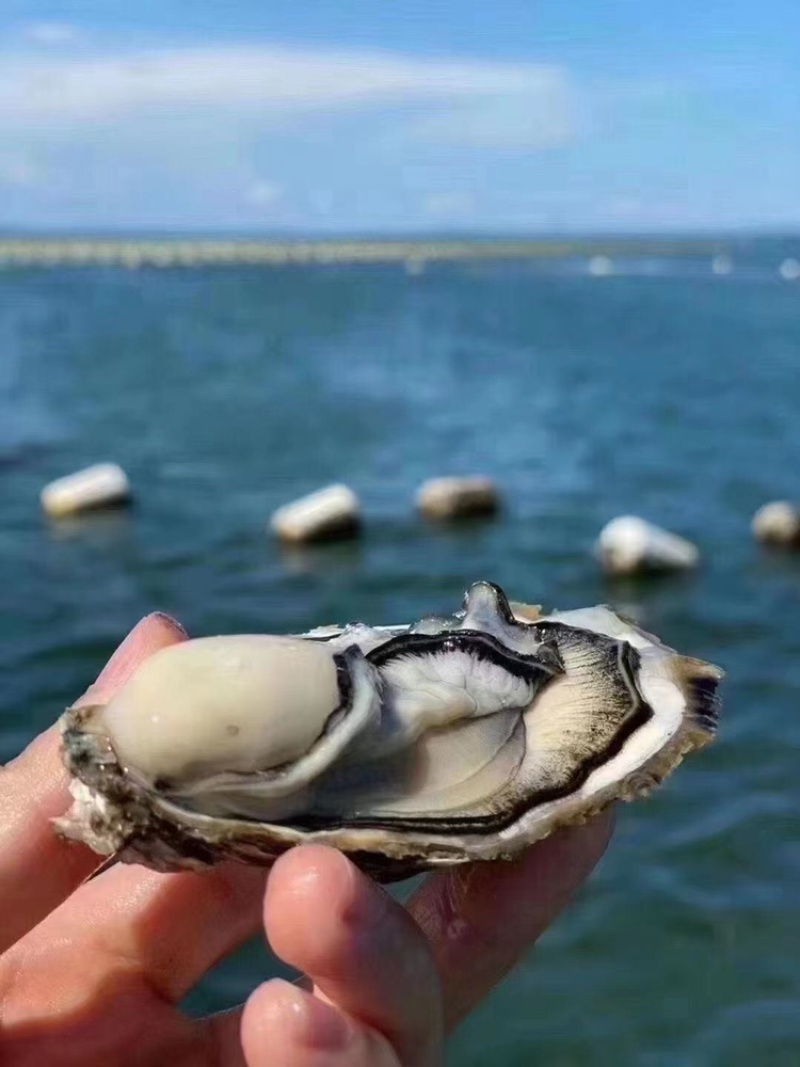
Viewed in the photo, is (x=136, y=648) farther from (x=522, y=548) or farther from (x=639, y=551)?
(x=522, y=548)

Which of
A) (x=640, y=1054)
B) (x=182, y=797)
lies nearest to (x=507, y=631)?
(x=182, y=797)

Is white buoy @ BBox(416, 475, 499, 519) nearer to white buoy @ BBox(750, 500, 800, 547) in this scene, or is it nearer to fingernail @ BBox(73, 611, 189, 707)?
white buoy @ BBox(750, 500, 800, 547)

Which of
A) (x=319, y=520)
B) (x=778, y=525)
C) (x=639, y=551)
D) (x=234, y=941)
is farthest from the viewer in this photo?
(x=319, y=520)

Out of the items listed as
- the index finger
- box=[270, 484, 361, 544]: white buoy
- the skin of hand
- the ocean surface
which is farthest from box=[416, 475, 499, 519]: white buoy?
the index finger

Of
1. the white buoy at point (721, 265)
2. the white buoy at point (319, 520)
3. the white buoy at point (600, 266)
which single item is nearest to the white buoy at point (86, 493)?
the white buoy at point (319, 520)

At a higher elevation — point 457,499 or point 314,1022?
point 314,1022

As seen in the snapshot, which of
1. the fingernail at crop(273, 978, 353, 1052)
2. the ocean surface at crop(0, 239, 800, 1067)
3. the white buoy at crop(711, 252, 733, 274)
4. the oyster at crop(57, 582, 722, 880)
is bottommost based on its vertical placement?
the white buoy at crop(711, 252, 733, 274)

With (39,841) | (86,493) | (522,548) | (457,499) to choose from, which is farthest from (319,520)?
(39,841)

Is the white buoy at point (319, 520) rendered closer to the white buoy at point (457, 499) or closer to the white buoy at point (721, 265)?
the white buoy at point (457, 499)
